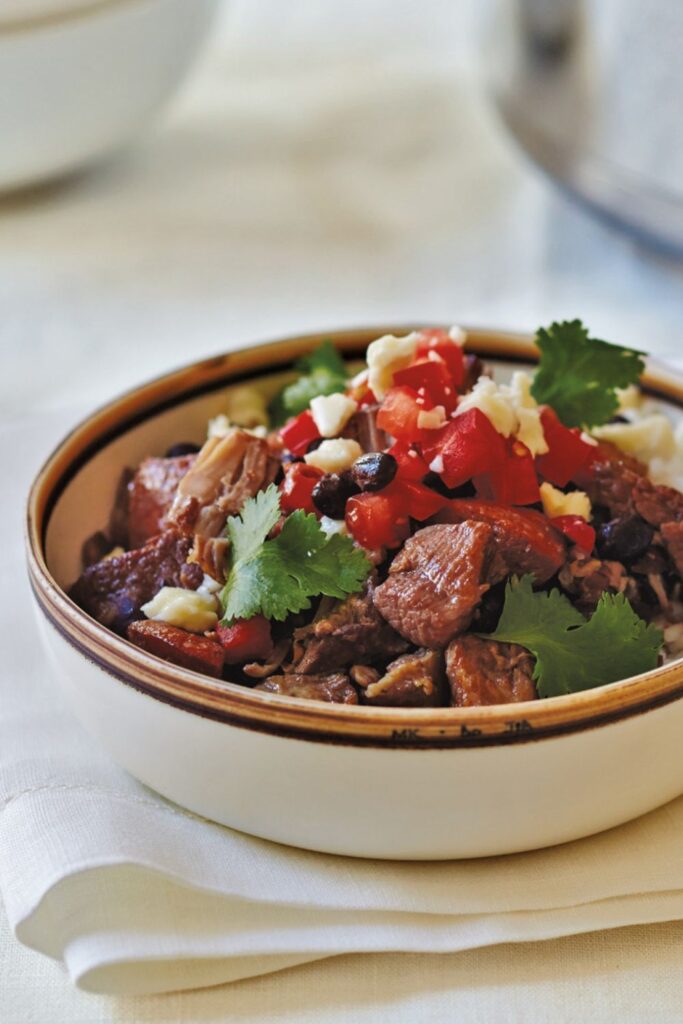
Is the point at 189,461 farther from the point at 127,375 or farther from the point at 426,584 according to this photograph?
the point at 127,375

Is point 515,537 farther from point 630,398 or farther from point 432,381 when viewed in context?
point 630,398

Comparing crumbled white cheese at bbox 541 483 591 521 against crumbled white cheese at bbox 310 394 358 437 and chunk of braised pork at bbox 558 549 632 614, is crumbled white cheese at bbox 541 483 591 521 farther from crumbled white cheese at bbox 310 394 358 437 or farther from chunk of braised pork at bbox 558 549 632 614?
crumbled white cheese at bbox 310 394 358 437

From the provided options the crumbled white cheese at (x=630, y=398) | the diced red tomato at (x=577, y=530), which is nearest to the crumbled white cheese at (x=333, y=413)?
the diced red tomato at (x=577, y=530)

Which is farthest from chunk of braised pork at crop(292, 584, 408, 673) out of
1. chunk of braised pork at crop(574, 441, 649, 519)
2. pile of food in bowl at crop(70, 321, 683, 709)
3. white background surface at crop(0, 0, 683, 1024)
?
white background surface at crop(0, 0, 683, 1024)

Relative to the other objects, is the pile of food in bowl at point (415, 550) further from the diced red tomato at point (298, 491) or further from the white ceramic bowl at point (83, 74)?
the white ceramic bowl at point (83, 74)

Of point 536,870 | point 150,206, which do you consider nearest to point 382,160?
point 150,206

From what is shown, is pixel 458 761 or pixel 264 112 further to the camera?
pixel 264 112
